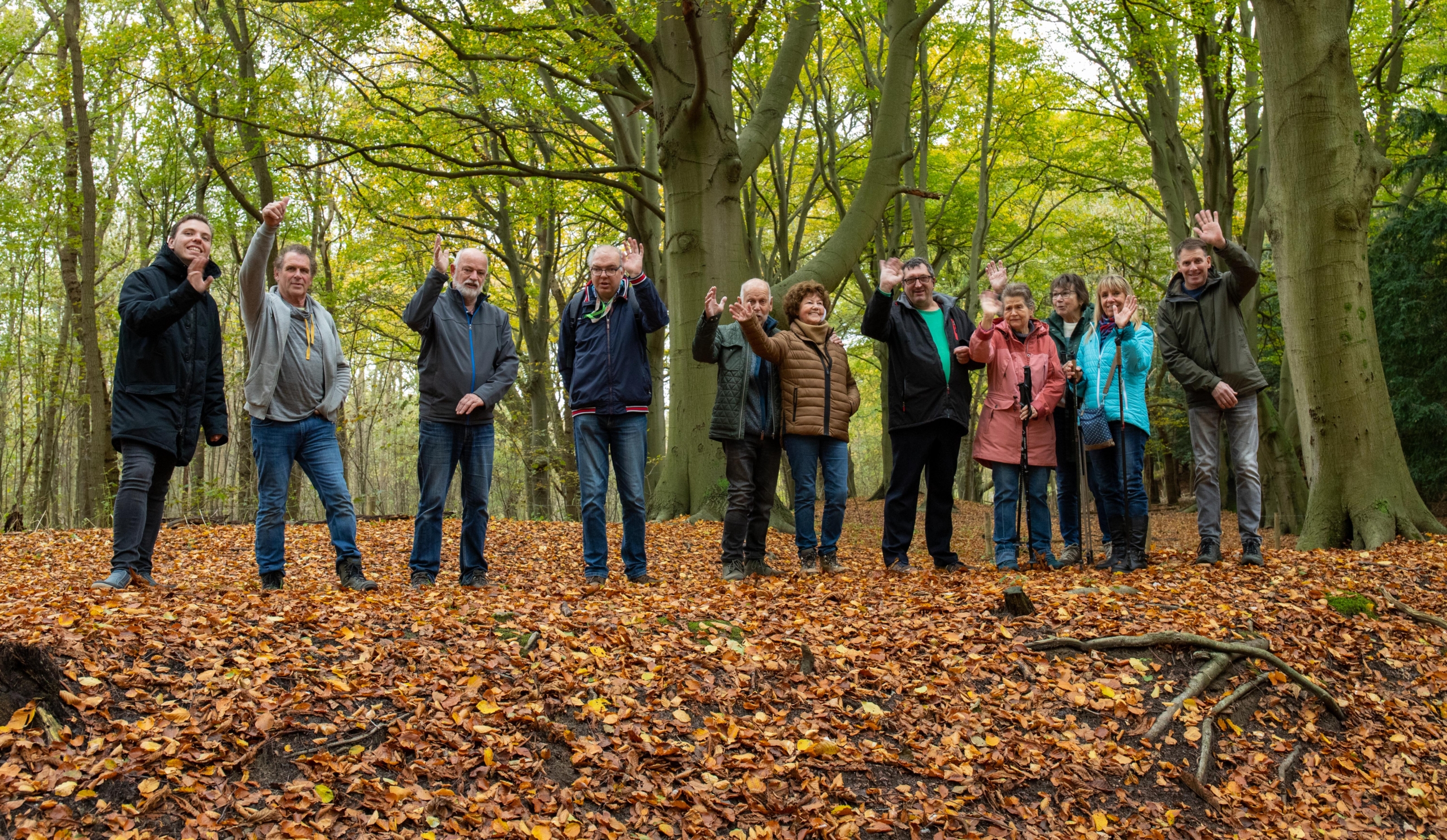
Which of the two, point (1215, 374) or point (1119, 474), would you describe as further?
point (1119, 474)

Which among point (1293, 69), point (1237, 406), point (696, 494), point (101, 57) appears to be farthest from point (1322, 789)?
point (101, 57)

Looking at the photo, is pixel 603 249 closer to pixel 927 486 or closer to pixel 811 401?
pixel 811 401

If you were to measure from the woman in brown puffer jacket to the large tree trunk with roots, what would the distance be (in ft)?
11.7

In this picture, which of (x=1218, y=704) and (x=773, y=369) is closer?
(x=1218, y=704)

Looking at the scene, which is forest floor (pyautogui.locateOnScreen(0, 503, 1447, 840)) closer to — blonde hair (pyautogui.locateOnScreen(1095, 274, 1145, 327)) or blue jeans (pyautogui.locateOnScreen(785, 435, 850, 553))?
blue jeans (pyautogui.locateOnScreen(785, 435, 850, 553))

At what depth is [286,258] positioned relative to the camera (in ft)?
16.8

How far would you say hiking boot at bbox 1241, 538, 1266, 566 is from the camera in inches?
234

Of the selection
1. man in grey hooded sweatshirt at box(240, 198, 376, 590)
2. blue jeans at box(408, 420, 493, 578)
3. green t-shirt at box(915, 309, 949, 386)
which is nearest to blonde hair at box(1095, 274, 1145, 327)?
green t-shirt at box(915, 309, 949, 386)

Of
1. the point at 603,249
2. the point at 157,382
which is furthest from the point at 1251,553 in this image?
the point at 157,382

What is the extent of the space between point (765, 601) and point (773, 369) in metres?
1.61

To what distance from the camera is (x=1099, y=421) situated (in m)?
6.24

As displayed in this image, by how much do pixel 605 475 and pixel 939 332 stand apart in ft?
8.07

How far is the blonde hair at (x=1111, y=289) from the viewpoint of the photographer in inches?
245

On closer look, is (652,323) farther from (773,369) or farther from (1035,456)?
(1035,456)
